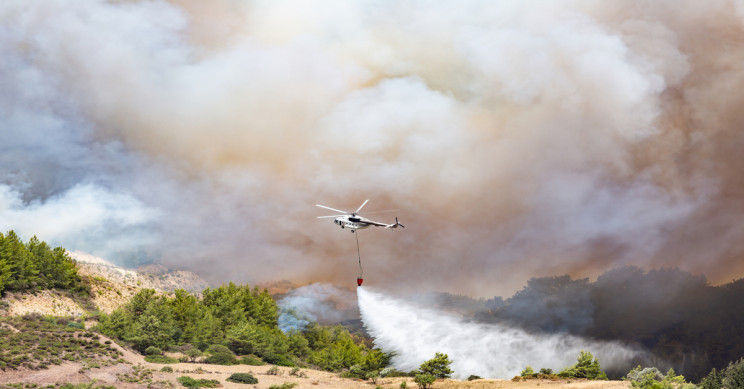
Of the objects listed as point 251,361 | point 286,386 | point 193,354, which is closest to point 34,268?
point 193,354

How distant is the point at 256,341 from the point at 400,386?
40815mm

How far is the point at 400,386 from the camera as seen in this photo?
76.0 metres

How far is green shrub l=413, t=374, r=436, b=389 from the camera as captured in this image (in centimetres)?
7531

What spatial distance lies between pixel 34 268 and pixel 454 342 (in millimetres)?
87885

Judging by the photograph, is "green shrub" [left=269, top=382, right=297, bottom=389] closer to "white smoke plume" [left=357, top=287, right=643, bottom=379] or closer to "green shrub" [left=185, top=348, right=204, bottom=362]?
"white smoke plume" [left=357, top=287, right=643, bottom=379]

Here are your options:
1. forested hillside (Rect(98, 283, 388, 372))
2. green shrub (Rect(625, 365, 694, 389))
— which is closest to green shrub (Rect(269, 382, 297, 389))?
forested hillside (Rect(98, 283, 388, 372))

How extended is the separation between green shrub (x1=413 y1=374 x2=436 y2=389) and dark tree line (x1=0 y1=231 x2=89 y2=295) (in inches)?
3117

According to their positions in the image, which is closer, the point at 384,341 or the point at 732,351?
the point at 384,341

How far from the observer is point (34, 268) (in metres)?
119

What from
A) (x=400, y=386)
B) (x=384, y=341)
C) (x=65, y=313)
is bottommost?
(x=400, y=386)

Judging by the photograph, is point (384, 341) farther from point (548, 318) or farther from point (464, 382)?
point (548, 318)

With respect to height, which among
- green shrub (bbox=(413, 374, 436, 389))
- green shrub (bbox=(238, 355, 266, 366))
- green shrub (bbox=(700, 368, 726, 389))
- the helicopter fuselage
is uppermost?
the helicopter fuselage

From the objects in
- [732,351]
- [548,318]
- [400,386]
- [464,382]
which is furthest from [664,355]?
[400,386]

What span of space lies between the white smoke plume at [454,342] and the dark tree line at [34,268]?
2620 inches
